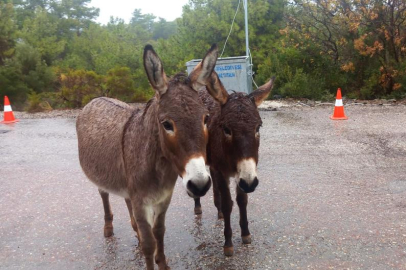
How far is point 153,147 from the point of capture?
2877 millimetres

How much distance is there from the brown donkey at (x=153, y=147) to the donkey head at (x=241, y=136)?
25 cm

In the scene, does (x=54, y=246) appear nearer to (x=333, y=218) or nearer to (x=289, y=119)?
(x=333, y=218)

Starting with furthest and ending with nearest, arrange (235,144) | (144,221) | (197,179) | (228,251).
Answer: (228,251)
(235,144)
(144,221)
(197,179)

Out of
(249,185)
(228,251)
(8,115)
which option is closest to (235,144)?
(249,185)

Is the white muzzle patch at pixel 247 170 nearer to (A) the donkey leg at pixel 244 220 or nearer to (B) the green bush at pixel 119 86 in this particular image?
(A) the donkey leg at pixel 244 220

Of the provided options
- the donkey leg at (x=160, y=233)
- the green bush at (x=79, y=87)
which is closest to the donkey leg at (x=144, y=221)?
the donkey leg at (x=160, y=233)

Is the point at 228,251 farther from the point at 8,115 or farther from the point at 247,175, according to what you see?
the point at 8,115

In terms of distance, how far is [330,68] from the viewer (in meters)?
13.9

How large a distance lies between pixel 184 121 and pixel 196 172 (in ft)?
1.31

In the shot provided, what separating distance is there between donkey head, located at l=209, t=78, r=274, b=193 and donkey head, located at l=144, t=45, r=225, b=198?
550 mm

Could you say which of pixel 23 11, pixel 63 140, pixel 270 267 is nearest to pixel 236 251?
pixel 270 267

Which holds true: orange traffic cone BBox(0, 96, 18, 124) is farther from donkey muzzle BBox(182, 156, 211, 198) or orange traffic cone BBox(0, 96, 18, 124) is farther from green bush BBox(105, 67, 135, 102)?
donkey muzzle BBox(182, 156, 211, 198)

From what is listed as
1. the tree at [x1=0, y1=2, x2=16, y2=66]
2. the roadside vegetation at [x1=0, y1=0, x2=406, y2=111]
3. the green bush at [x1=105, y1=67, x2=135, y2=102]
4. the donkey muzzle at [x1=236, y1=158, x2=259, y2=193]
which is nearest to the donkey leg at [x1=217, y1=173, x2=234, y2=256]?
the donkey muzzle at [x1=236, y1=158, x2=259, y2=193]

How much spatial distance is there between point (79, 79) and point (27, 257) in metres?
11.2
